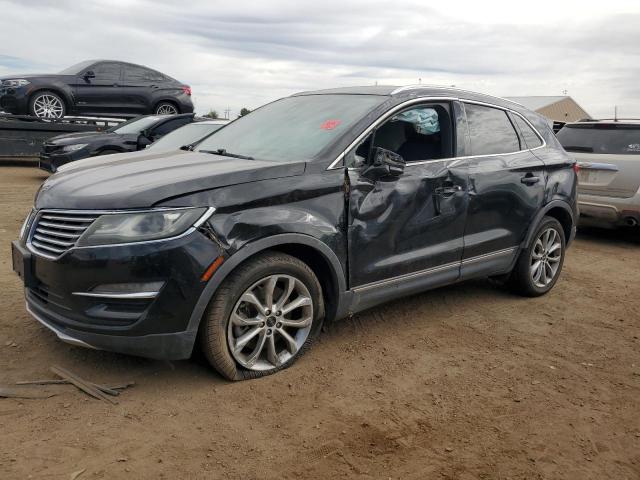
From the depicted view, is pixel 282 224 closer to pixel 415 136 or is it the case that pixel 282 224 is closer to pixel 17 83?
pixel 415 136

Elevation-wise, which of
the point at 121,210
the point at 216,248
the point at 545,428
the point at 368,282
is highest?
the point at 121,210

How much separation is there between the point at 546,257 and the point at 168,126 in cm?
759

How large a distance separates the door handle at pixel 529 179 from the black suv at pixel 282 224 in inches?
0.6

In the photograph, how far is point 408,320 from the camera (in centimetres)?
468

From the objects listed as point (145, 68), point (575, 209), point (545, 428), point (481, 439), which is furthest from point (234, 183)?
point (145, 68)

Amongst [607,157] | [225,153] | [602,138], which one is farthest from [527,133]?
[602,138]

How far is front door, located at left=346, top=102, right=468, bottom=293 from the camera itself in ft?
12.5

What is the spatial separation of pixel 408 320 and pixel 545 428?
5.44 ft

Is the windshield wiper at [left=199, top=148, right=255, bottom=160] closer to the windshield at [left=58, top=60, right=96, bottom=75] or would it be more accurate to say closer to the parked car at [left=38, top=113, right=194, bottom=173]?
the parked car at [left=38, top=113, right=194, bottom=173]

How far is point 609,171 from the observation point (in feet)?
25.5

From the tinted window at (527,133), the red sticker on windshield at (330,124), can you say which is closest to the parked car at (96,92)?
the tinted window at (527,133)

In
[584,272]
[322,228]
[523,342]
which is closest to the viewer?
[322,228]

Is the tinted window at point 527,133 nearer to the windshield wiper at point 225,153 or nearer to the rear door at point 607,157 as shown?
the windshield wiper at point 225,153

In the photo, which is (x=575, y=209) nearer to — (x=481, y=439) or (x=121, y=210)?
(x=481, y=439)
